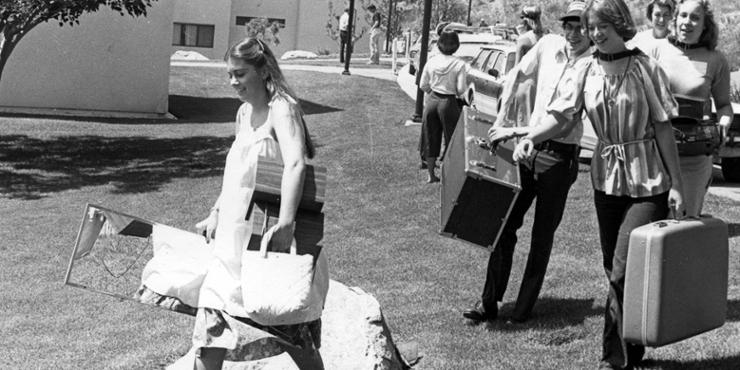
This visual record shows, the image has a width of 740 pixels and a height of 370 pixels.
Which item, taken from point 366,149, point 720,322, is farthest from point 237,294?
point 366,149

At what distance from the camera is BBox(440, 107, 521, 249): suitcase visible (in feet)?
20.7

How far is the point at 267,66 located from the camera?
4883mm

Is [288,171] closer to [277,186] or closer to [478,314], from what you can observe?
[277,186]

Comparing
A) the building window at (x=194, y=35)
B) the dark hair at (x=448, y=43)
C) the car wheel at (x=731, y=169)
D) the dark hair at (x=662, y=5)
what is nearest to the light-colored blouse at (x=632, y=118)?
the dark hair at (x=662, y=5)

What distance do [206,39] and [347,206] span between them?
133 feet

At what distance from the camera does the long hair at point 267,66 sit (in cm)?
482

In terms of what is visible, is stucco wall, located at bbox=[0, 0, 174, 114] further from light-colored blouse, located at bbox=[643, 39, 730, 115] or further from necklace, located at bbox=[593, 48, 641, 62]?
necklace, located at bbox=[593, 48, 641, 62]

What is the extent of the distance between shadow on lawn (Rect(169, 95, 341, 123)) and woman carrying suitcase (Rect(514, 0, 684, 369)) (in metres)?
17.7

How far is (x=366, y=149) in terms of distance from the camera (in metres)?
16.5

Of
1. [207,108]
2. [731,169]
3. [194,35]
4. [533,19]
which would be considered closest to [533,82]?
[533,19]

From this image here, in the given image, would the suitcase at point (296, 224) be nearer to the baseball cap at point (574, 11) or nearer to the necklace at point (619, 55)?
the necklace at point (619, 55)

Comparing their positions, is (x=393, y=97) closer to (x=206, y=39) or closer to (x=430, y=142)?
(x=430, y=142)

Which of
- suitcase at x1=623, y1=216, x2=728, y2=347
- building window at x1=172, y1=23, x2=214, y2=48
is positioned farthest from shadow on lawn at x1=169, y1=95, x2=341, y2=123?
building window at x1=172, y1=23, x2=214, y2=48

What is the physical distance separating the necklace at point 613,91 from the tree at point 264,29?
37.4 metres
